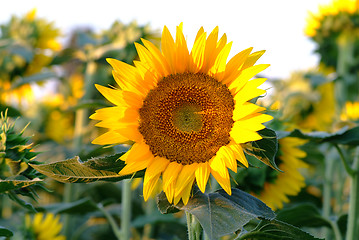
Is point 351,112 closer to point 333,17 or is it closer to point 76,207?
point 333,17

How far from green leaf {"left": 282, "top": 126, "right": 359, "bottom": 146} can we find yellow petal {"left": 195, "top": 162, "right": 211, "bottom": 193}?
1.04ft

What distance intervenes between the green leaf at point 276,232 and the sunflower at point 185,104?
13 centimetres

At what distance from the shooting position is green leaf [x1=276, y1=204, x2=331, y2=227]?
57.8 inches

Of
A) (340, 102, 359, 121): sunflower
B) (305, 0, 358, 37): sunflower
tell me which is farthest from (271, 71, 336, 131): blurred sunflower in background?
(340, 102, 359, 121): sunflower

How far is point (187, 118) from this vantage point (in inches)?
43.9

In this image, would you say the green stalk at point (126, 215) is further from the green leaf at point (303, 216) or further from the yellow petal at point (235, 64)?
the yellow petal at point (235, 64)

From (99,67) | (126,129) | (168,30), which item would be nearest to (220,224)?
(126,129)

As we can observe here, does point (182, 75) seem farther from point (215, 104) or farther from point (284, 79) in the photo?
point (284, 79)

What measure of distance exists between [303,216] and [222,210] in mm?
685

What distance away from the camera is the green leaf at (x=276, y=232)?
1.01 metres

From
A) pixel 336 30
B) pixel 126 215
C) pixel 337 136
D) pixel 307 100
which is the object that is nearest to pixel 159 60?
pixel 337 136

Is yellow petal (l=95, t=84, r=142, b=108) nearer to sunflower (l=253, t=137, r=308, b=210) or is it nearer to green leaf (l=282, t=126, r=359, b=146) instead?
green leaf (l=282, t=126, r=359, b=146)

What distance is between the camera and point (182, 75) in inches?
42.7

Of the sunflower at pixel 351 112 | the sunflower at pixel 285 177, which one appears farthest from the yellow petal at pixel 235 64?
the sunflower at pixel 351 112
